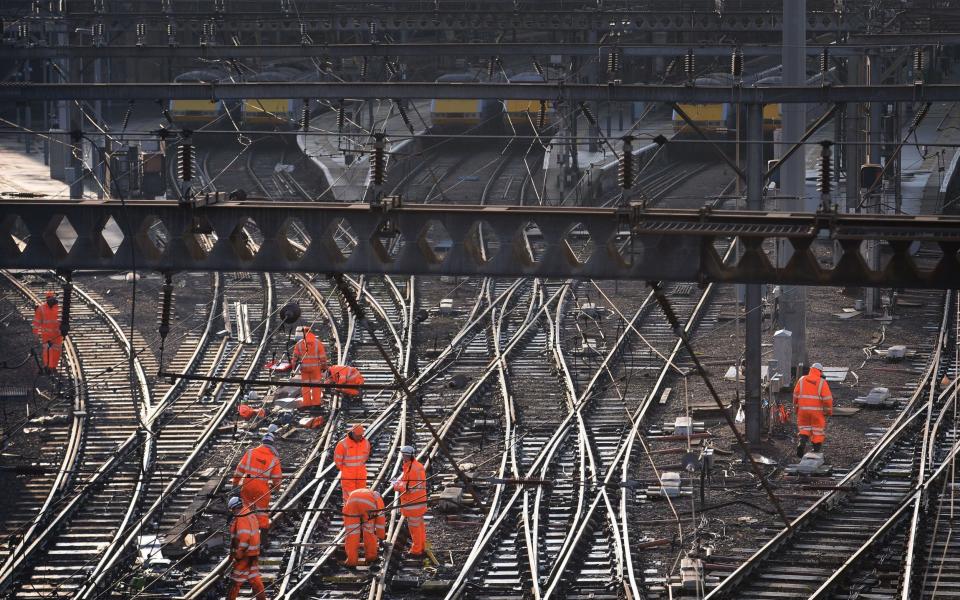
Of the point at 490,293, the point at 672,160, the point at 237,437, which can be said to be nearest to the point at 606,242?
the point at 237,437

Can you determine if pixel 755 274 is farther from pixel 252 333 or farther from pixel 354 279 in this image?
pixel 354 279

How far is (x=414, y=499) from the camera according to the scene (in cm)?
1448

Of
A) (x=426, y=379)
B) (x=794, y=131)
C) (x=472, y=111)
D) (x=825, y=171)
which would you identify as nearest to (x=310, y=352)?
(x=426, y=379)

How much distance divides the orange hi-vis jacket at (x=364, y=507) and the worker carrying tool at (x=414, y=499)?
0.24m

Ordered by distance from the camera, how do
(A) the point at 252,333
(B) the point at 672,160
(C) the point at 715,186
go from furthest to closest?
(B) the point at 672,160 → (C) the point at 715,186 → (A) the point at 252,333

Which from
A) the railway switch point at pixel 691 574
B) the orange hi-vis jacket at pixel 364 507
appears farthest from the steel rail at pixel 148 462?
the railway switch point at pixel 691 574

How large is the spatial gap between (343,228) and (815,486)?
15867 mm

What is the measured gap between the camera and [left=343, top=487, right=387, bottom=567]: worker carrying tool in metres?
14.3

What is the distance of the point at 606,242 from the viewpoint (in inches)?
479

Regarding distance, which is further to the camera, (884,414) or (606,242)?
(884,414)

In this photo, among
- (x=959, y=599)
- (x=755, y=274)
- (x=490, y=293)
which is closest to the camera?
(x=755, y=274)

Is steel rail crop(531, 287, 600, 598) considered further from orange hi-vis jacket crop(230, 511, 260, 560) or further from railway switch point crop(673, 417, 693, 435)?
orange hi-vis jacket crop(230, 511, 260, 560)

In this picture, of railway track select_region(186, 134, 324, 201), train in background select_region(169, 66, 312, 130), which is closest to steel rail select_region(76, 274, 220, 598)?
railway track select_region(186, 134, 324, 201)

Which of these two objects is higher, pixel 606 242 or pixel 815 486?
pixel 606 242
